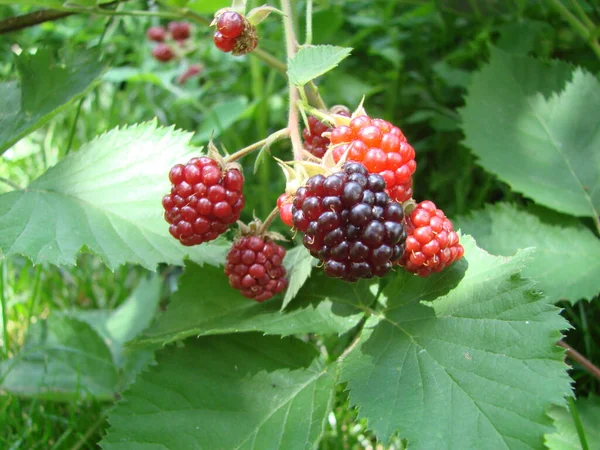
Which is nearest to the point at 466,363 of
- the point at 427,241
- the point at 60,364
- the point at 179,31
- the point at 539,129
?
the point at 427,241

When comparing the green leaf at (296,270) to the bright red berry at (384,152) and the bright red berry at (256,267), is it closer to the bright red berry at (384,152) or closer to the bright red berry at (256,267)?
the bright red berry at (256,267)

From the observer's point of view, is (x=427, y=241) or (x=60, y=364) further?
(x=60, y=364)

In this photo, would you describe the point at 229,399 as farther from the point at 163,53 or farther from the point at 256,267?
the point at 163,53

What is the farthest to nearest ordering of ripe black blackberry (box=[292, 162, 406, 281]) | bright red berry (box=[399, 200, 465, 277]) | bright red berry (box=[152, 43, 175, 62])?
bright red berry (box=[152, 43, 175, 62]) < bright red berry (box=[399, 200, 465, 277]) < ripe black blackberry (box=[292, 162, 406, 281])

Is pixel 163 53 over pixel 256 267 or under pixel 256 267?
under

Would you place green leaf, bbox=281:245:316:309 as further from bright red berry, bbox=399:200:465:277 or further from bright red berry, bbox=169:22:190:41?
bright red berry, bbox=169:22:190:41

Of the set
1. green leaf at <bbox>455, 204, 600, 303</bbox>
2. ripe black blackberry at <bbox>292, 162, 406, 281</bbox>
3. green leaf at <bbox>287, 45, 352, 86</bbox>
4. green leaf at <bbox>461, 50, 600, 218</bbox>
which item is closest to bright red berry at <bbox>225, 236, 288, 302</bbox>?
ripe black blackberry at <bbox>292, 162, 406, 281</bbox>

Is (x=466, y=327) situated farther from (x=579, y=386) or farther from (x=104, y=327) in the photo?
(x=104, y=327)
